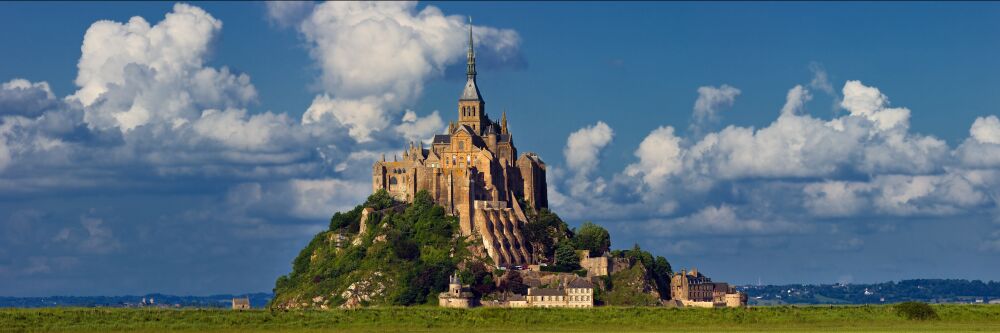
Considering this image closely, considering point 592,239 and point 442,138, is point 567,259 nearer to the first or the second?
point 592,239

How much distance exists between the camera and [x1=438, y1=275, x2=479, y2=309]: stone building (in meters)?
153

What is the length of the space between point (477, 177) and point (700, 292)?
86.7 feet

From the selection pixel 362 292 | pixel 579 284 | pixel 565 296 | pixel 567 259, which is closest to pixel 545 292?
pixel 565 296

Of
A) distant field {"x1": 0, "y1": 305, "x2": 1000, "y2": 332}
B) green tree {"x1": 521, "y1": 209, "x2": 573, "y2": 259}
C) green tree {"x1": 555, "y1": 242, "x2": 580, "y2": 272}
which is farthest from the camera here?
green tree {"x1": 521, "y1": 209, "x2": 573, "y2": 259}

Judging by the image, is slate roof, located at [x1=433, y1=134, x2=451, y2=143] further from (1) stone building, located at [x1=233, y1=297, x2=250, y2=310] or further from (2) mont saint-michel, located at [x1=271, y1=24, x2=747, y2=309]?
(1) stone building, located at [x1=233, y1=297, x2=250, y2=310]

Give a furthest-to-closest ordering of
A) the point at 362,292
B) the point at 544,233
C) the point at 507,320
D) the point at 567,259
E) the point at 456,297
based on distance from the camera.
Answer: the point at 544,233 → the point at 567,259 → the point at 362,292 → the point at 456,297 → the point at 507,320

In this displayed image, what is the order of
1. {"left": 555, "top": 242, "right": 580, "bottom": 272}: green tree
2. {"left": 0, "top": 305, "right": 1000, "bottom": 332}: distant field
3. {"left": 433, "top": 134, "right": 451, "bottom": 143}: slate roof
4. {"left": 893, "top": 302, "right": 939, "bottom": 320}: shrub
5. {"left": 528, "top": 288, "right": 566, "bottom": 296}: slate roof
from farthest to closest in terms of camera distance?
{"left": 433, "top": 134, "right": 451, "bottom": 143}: slate roof
{"left": 555, "top": 242, "right": 580, "bottom": 272}: green tree
{"left": 528, "top": 288, "right": 566, "bottom": 296}: slate roof
{"left": 893, "top": 302, "right": 939, "bottom": 320}: shrub
{"left": 0, "top": 305, "right": 1000, "bottom": 332}: distant field

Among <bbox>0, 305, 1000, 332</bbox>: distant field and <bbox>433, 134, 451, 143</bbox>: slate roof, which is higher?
<bbox>433, 134, 451, 143</bbox>: slate roof

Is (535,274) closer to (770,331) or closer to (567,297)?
(567,297)

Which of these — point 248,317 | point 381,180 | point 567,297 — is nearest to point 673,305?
point 567,297

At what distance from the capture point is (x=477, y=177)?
172 meters

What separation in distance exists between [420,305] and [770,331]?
179 feet

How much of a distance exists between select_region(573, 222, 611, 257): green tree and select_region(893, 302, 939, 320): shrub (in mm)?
48363

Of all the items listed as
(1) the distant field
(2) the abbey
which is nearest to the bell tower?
(2) the abbey
